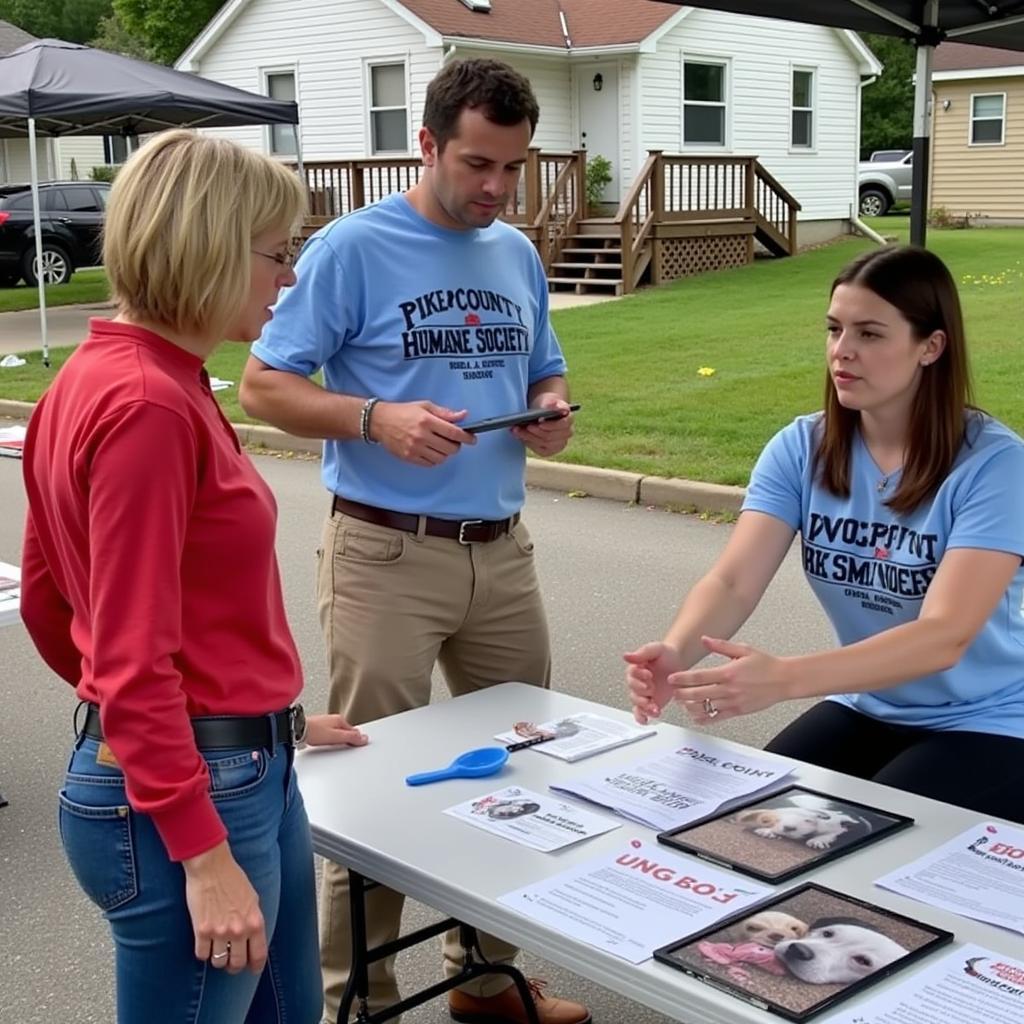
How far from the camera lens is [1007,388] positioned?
980 centimetres

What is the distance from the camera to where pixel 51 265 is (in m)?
23.4

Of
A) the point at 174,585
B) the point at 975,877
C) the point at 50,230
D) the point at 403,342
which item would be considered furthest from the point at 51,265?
the point at 975,877

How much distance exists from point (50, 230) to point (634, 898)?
23251mm

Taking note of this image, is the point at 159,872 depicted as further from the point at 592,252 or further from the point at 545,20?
the point at 545,20

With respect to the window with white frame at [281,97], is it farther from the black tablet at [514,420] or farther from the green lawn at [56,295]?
the black tablet at [514,420]

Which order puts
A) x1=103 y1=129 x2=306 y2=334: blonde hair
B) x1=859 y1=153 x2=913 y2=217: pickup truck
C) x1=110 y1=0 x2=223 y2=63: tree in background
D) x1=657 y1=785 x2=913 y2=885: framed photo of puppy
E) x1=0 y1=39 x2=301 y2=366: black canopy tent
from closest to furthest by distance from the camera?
1. x1=103 y1=129 x2=306 y2=334: blonde hair
2. x1=657 y1=785 x2=913 y2=885: framed photo of puppy
3. x1=0 y1=39 x2=301 y2=366: black canopy tent
4. x1=859 y1=153 x2=913 y2=217: pickup truck
5. x1=110 y1=0 x2=223 y2=63: tree in background

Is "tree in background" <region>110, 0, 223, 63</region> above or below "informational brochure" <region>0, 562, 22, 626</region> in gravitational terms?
above

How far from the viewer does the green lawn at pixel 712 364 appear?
8875mm

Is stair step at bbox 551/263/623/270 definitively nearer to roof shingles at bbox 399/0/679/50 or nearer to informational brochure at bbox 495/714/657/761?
roof shingles at bbox 399/0/679/50

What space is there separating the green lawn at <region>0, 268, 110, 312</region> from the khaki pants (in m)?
17.5

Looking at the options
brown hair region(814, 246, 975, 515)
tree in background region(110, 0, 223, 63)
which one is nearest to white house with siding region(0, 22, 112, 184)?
tree in background region(110, 0, 223, 63)

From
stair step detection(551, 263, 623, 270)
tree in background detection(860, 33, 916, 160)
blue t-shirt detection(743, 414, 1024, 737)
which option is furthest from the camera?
tree in background detection(860, 33, 916, 160)

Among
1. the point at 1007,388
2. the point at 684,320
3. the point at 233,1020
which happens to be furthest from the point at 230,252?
the point at 684,320

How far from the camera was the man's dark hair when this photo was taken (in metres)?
3.00
